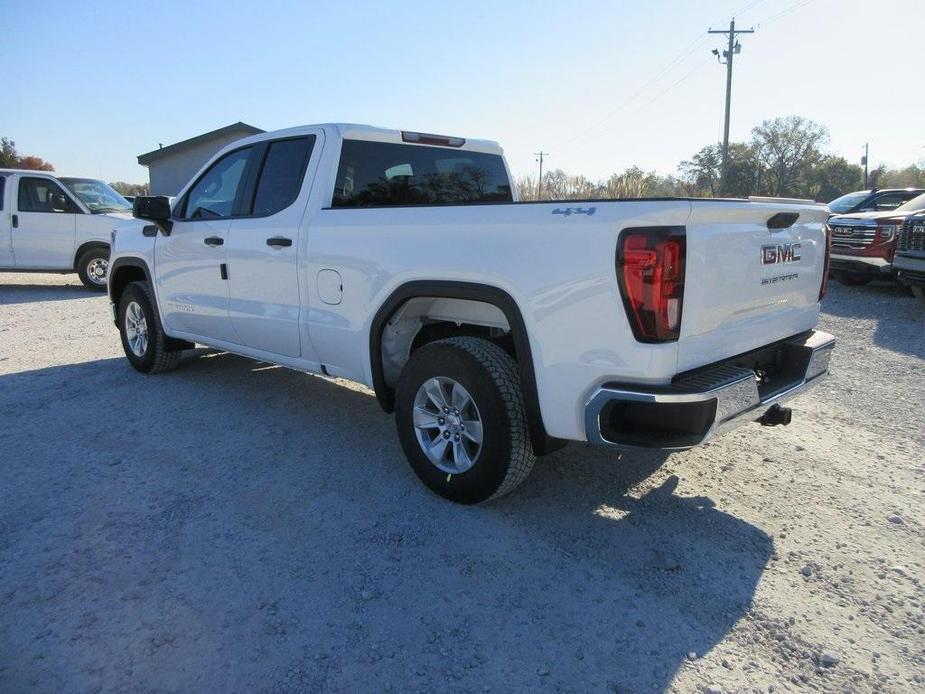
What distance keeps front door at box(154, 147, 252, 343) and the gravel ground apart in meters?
0.81

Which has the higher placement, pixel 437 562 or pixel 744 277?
pixel 744 277

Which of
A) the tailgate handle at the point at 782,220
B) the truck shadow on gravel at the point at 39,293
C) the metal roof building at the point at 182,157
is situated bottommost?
the truck shadow on gravel at the point at 39,293

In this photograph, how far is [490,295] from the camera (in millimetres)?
3090

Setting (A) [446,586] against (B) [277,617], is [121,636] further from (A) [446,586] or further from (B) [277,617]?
(A) [446,586]

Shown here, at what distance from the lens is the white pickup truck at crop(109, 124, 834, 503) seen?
105 inches

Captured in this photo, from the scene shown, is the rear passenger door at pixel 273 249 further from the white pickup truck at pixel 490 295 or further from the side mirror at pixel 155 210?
the side mirror at pixel 155 210

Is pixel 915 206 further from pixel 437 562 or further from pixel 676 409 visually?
pixel 437 562

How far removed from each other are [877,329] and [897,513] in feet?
17.9

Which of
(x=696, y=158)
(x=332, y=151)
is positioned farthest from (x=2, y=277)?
(x=696, y=158)

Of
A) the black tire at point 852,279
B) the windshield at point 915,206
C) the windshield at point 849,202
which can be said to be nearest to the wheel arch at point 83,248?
the black tire at point 852,279

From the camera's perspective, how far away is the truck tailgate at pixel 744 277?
8.77 ft

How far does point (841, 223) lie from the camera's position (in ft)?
35.8

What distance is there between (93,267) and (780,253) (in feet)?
39.6

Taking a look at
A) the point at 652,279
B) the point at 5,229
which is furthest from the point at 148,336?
the point at 5,229
